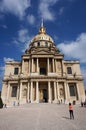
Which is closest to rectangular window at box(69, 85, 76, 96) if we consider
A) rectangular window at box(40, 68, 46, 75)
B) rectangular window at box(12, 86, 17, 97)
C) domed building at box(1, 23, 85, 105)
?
domed building at box(1, 23, 85, 105)

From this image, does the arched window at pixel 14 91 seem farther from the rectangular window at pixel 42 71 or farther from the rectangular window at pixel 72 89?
the rectangular window at pixel 72 89

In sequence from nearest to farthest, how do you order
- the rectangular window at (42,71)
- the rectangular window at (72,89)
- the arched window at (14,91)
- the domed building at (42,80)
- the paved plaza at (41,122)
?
the paved plaza at (41,122) → the domed building at (42,80) → the arched window at (14,91) → the rectangular window at (72,89) → the rectangular window at (42,71)

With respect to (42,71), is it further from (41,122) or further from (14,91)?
(41,122)

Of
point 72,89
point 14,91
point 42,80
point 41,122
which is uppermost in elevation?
point 42,80

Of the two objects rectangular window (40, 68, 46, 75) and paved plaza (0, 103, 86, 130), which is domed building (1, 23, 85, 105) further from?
paved plaza (0, 103, 86, 130)

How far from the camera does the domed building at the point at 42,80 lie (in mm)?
34500

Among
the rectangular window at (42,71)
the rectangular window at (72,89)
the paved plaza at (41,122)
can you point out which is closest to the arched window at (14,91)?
the rectangular window at (42,71)

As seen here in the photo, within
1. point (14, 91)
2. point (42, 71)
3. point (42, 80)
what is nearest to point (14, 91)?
point (14, 91)

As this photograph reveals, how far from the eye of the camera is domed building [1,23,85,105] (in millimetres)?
34500

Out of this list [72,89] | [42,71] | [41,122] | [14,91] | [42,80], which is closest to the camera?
[41,122]

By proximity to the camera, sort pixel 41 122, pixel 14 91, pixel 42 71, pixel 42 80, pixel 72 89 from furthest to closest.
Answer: pixel 42 71
pixel 72 89
pixel 14 91
pixel 42 80
pixel 41 122

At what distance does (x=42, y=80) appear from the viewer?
→ 34.6 m

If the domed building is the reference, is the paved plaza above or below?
below

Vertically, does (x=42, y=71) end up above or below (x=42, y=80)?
above
